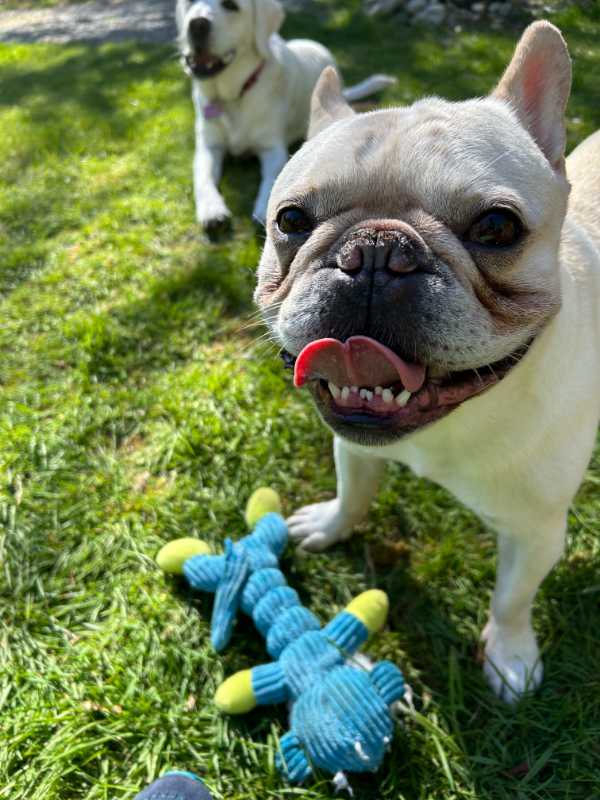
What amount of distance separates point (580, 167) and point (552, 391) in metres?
1.33

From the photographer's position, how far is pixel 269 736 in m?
2.26

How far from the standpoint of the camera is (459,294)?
5.14ft

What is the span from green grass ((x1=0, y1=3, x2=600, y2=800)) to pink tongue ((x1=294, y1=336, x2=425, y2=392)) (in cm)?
134

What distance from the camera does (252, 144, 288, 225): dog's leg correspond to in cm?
509

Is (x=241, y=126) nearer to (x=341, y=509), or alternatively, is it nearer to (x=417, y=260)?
(x=341, y=509)

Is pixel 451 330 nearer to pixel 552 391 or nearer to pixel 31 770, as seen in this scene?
pixel 552 391

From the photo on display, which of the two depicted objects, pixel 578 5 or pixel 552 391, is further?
pixel 578 5

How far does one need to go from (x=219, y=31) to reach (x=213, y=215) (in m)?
1.59

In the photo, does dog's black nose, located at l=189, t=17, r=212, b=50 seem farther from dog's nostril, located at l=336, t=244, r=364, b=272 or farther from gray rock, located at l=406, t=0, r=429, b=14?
gray rock, located at l=406, t=0, r=429, b=14

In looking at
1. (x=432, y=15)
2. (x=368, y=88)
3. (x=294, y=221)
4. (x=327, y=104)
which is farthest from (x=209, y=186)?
(x=432, y=15)

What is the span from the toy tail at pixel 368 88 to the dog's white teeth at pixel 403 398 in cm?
565

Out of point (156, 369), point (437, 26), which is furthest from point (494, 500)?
point (437, 26)

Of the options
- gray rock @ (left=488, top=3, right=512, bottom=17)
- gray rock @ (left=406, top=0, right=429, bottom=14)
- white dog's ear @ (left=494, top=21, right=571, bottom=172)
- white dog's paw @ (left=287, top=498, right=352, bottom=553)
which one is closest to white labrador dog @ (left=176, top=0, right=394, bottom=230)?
white dog's paw @ (left=287, top=498, right=352, bottom=553)

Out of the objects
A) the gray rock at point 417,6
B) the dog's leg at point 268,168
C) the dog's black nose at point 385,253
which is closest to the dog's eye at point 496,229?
the dog's black nose at point 385,253
